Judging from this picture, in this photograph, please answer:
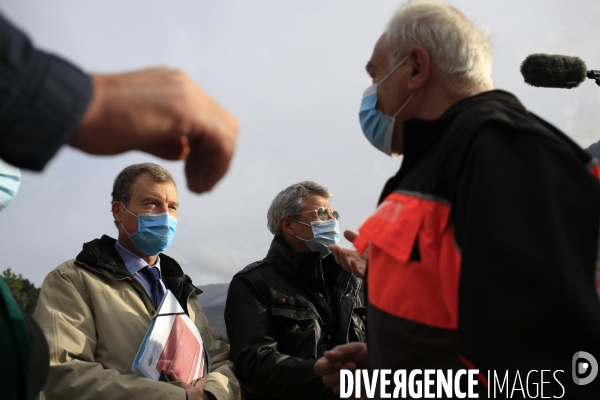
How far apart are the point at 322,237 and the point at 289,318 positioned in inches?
45.1

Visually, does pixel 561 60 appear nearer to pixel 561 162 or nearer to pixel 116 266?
pixel 561 162

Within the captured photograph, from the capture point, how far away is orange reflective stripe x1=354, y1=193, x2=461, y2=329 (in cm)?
166

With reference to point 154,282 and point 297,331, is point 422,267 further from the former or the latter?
point 154,282

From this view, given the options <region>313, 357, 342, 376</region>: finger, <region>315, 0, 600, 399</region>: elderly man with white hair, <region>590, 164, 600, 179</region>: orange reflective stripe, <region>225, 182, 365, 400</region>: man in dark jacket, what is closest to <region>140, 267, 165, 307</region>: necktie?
<region>225, 182, 365, 400</region>: man in dark jacket

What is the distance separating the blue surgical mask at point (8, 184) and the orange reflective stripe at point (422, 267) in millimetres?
2186

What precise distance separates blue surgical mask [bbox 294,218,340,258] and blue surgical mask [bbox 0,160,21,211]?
276cm

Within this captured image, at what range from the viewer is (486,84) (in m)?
2.36

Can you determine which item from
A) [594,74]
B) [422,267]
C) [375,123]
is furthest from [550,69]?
[422,267]

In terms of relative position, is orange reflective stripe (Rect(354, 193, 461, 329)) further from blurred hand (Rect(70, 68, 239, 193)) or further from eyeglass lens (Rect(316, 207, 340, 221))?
eyeglass lens (Rect(316, 207, 340, 221))

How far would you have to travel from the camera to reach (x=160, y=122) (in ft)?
3.53

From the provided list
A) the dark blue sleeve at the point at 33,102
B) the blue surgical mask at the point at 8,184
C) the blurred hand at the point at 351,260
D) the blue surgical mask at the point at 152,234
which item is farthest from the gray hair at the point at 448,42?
the blue surgical mask at the point at 152,234

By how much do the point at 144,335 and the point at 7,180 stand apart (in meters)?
1.44

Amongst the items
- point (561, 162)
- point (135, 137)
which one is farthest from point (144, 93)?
point (561, 162)

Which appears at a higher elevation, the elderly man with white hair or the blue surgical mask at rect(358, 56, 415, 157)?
the blue surgical mask at rect(358, 56, 415, 157)
